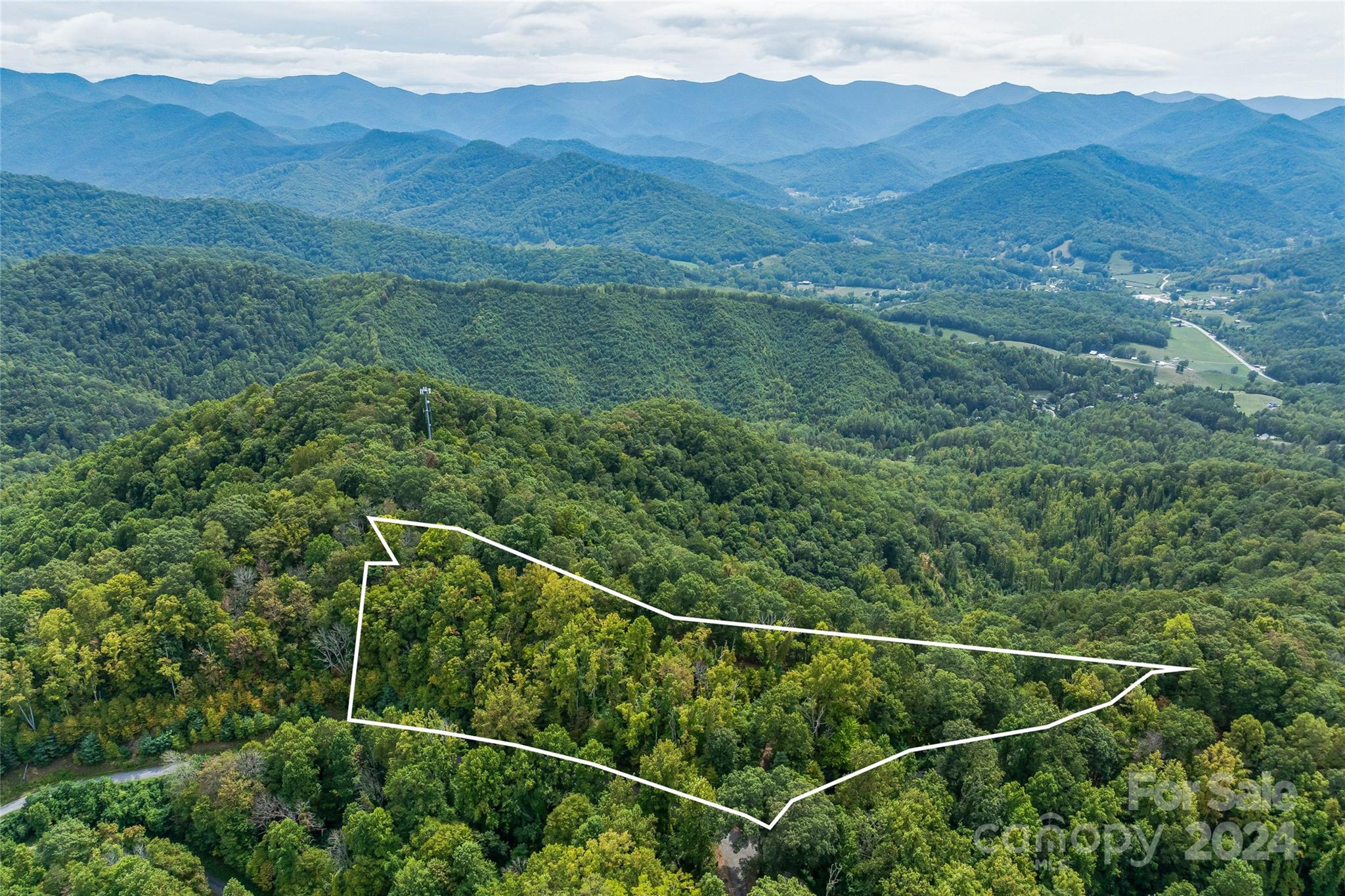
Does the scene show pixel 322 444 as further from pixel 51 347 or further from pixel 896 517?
pixel 51 347

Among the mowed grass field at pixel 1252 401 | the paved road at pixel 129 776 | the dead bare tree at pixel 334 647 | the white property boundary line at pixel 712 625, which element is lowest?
the mowed grass field at pixel 1252 401

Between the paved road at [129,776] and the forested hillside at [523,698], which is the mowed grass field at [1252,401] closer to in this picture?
the forested hillside at [523,698]

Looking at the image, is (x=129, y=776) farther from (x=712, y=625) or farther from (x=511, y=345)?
(x=511, y=345)

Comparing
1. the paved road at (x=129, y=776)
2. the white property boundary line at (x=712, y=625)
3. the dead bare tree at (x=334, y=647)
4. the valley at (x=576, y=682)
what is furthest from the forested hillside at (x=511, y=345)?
the paved road at (x=129, y=776)

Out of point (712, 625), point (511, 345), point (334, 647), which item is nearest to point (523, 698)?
point (712, 625)

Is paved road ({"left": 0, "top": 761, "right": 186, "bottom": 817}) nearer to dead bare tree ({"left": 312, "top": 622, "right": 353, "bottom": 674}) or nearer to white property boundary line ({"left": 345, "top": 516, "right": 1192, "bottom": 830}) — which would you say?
dead bare tree ({"left": 312, "top": 622, "right": 353, "bottom": 674})

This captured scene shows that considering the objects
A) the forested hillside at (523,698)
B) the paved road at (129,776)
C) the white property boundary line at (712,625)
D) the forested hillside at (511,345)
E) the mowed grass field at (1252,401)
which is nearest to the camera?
the white property boundary line at (712,625)

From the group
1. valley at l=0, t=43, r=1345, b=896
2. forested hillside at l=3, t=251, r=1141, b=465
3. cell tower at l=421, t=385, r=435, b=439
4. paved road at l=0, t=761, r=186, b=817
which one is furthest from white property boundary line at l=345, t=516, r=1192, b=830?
forested hillside at l=3, t=251, r=1141, b=465

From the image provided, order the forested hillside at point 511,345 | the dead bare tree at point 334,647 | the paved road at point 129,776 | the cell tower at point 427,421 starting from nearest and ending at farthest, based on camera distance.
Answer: the paved road at point 129,776 < the dead bare tree at point 334,647 < the cell tower at point 427,421 < the forested hillside at point 511,345
